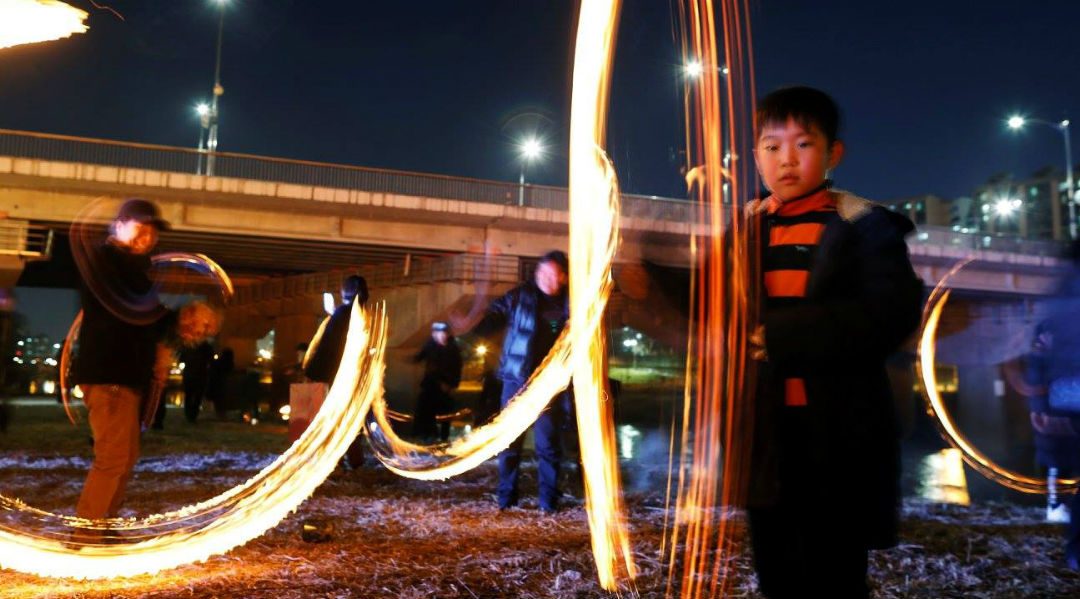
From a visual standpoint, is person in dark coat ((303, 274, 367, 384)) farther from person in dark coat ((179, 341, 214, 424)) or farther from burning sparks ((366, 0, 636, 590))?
person in dark coat ((179, 341, 214, 424))

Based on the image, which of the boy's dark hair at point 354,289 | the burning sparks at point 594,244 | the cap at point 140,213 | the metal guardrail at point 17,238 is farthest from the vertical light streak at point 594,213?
the metal guardrail at point 17,238

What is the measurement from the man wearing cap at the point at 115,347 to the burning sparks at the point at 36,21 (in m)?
1.36

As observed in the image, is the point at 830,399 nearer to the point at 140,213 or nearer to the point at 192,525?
the point at 192,525

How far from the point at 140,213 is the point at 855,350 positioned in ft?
16.3

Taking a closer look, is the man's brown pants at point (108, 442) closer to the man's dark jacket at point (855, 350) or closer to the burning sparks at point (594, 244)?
the burning sparks at point (594, 244)

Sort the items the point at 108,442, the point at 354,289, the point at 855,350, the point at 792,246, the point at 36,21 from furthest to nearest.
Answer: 1. the point at 354,289
2. the point at 36,21
3. the point at 108,442
4. the point at 792,246
5. the point at 855,350

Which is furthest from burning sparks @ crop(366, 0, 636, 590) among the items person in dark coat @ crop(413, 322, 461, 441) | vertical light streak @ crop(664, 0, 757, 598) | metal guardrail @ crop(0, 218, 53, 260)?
metal guardrail @ crop(0, 218, 53, 260)

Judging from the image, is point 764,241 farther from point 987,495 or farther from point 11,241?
point 11,241

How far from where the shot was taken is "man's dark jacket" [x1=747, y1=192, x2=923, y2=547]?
92.4 inches

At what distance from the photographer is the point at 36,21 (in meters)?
5.93

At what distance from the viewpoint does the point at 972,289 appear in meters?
37.8

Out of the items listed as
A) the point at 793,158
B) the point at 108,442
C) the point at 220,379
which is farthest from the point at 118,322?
the point at 220,379

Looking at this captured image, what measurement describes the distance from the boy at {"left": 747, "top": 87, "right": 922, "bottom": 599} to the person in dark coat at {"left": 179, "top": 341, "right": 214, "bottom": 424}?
1912cm

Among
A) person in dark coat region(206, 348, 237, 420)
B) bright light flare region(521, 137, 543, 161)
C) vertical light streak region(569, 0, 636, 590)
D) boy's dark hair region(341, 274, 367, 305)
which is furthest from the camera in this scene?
bright light flare region(521, 137, 543, 161)
